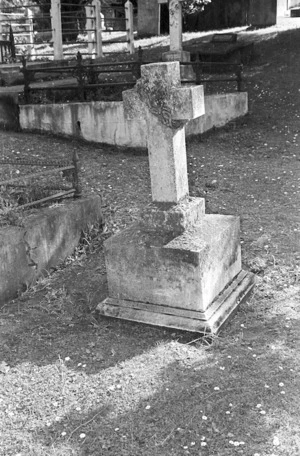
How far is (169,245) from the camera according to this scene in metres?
4.64

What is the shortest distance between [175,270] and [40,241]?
1711mm

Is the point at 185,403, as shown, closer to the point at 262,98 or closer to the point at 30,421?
the point at 30,421

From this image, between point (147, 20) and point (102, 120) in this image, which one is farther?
point (147, 20)

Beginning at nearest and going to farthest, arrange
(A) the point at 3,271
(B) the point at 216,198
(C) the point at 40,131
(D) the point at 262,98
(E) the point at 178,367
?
1. (E) the point at 178,367
2. (A) the point at 3,271
3. (B) the point at 216,198
4. (C) the point at 40,131
5. (D) the point at 262,98

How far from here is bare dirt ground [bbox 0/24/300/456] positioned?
3.49 m

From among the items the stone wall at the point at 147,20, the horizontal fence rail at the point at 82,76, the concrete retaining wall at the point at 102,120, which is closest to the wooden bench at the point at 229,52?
the concrete retaining wall at the point at 102,120

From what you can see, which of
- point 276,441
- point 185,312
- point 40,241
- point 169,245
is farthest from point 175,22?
point 276,441

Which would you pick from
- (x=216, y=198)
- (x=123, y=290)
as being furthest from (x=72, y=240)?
(x=216, y=198)

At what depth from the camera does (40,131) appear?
11.1 meters

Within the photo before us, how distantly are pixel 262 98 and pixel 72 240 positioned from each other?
7.96 m

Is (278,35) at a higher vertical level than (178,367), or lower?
higher

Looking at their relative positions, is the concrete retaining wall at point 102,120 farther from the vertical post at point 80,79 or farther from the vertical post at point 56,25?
the vertical post at point 56,25

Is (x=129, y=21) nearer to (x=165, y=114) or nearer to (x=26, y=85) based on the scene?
(x=26, y=85)

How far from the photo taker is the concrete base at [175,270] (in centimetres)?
460
